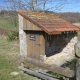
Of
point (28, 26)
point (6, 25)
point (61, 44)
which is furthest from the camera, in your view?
point (6, 25)

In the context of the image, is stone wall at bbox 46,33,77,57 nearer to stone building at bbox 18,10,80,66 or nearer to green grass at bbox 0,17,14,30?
stone building at bbox 18,10,80,66

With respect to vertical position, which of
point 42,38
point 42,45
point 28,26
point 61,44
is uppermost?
point 28,26

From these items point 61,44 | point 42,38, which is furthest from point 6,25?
point 42,38

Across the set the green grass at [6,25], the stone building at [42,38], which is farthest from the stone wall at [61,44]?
the green grass at [6,25]

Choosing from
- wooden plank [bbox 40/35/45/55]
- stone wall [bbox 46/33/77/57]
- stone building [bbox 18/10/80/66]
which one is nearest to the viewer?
stone building [bbox 18/10/80/66]

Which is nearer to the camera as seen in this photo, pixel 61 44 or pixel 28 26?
pixel 28 26

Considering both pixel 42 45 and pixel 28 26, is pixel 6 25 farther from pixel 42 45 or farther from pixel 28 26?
pixel 42 45

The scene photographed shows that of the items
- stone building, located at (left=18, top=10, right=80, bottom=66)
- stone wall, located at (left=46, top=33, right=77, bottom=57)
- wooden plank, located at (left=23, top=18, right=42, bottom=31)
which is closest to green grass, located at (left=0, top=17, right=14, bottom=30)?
stone wall, located at (left=46, top=33, right=77, bottom=57)

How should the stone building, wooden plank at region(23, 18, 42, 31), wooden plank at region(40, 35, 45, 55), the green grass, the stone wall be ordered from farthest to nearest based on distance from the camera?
1. the green grass
2. the stone wall
3. wooden plank at region(40, 35, 45, 55)
4. the stone building
5. wooden plank at region(23, 18, 42, 31)

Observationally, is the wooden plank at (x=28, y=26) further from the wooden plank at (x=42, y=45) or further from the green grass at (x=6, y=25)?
the green grass at (x=6, y=25)

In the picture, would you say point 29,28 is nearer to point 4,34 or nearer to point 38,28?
point 38,28

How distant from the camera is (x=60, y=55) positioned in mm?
12852

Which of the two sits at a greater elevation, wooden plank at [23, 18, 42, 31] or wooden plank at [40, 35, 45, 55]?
wooden plank at [23, 18, 42, 31]

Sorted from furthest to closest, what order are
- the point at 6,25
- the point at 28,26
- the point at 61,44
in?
the point at 6,25 → the point at 61,44 → the point at 28,26
